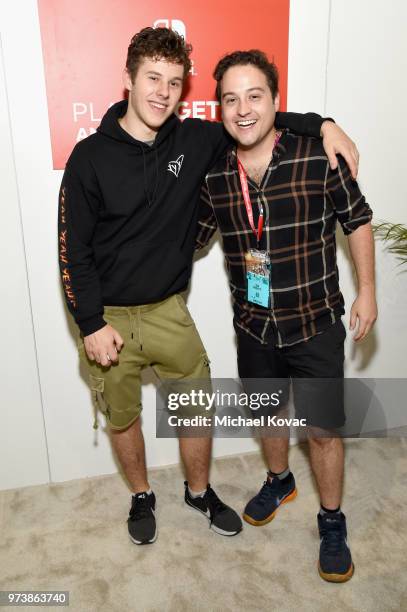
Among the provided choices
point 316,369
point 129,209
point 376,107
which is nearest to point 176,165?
point 129,209

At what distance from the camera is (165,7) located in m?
1.98

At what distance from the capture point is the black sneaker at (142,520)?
2.10 m

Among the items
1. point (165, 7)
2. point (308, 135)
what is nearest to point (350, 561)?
point (308, 135)

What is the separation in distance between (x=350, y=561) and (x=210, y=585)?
51cm

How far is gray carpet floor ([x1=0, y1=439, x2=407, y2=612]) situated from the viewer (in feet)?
6.08

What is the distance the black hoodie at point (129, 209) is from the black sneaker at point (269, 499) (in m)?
0.97

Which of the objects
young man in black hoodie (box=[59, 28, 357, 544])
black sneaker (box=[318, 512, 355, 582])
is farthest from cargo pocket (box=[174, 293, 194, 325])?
black sneaker (box=[318, 512, 355, 582])

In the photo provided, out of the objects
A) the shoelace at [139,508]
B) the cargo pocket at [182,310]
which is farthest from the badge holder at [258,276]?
the shoelace at [139,508]

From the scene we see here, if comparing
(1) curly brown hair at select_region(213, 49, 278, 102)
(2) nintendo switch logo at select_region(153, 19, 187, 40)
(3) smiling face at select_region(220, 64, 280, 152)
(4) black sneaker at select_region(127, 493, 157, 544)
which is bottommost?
(4) black sneaker at select_region(127, 493, 157, 544)

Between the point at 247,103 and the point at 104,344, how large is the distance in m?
0.93

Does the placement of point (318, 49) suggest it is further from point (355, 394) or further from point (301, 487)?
point (301, 487)

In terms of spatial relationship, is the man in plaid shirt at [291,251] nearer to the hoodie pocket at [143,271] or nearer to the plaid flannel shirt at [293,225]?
the plaid flannel shirt at [293,225]

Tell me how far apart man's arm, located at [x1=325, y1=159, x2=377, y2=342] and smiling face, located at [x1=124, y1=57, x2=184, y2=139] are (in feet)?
1.88

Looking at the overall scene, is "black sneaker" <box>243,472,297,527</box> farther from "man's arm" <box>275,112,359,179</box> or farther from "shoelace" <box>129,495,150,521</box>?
"man's arm" <box>275,112,359,179</box>
